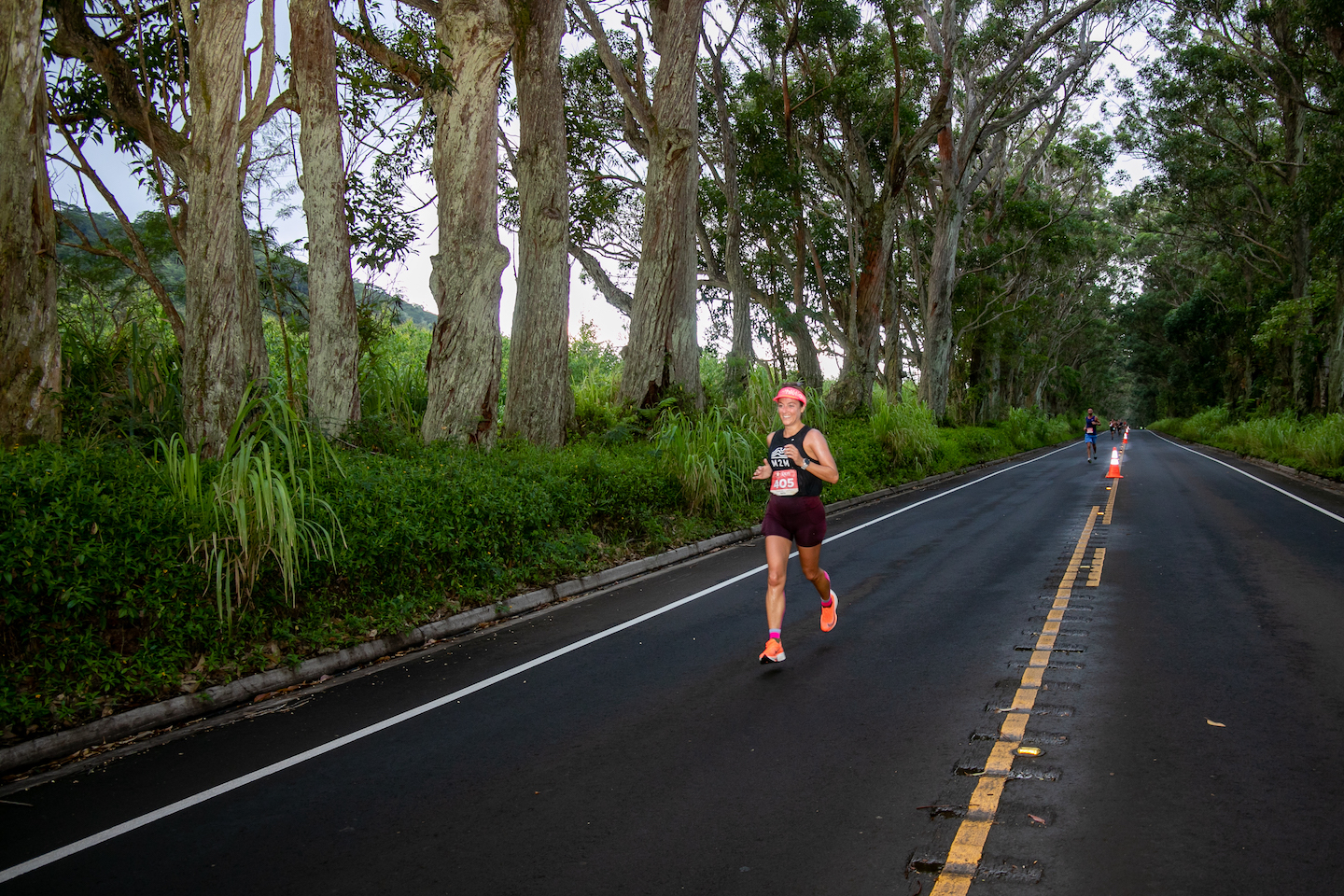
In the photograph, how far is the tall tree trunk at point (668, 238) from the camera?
17359 millimetres

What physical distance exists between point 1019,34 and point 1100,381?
3123 inches

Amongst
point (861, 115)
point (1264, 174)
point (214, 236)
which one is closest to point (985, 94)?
point (861, 115)

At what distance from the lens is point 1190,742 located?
491 cm

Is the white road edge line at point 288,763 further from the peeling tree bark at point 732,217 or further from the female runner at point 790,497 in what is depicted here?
the peeling tree bark at point 732,217

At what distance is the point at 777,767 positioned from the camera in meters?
4.77

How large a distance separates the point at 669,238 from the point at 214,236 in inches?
372

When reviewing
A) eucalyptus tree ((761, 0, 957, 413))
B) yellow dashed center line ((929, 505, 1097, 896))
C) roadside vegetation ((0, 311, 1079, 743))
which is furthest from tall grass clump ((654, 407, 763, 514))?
eucalyptus tree ((761, 0, 957, 413))

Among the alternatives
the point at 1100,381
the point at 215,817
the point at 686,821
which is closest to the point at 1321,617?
the point at 686,821

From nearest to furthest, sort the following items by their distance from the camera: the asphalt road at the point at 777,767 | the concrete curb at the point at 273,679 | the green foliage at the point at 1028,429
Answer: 1. the asphalt road at the point at 777,767
2. the concrete curb at the point at 273,679
3. the green foliage at the point at 1028,429

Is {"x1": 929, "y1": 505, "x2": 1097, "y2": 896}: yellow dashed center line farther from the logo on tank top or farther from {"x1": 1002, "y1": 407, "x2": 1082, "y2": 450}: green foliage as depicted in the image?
{"x1": 1002, "y1": 407, "x2": 1082, "y2": 450}: green foliage

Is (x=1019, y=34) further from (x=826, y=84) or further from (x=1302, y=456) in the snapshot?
(x=1302, y=456)

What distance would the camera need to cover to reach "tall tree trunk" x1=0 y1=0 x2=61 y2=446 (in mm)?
7621

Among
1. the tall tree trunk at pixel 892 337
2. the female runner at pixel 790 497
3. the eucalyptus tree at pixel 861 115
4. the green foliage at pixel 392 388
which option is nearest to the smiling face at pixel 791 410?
the female runner at pixel 790 497

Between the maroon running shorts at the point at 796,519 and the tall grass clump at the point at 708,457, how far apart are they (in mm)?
6730
